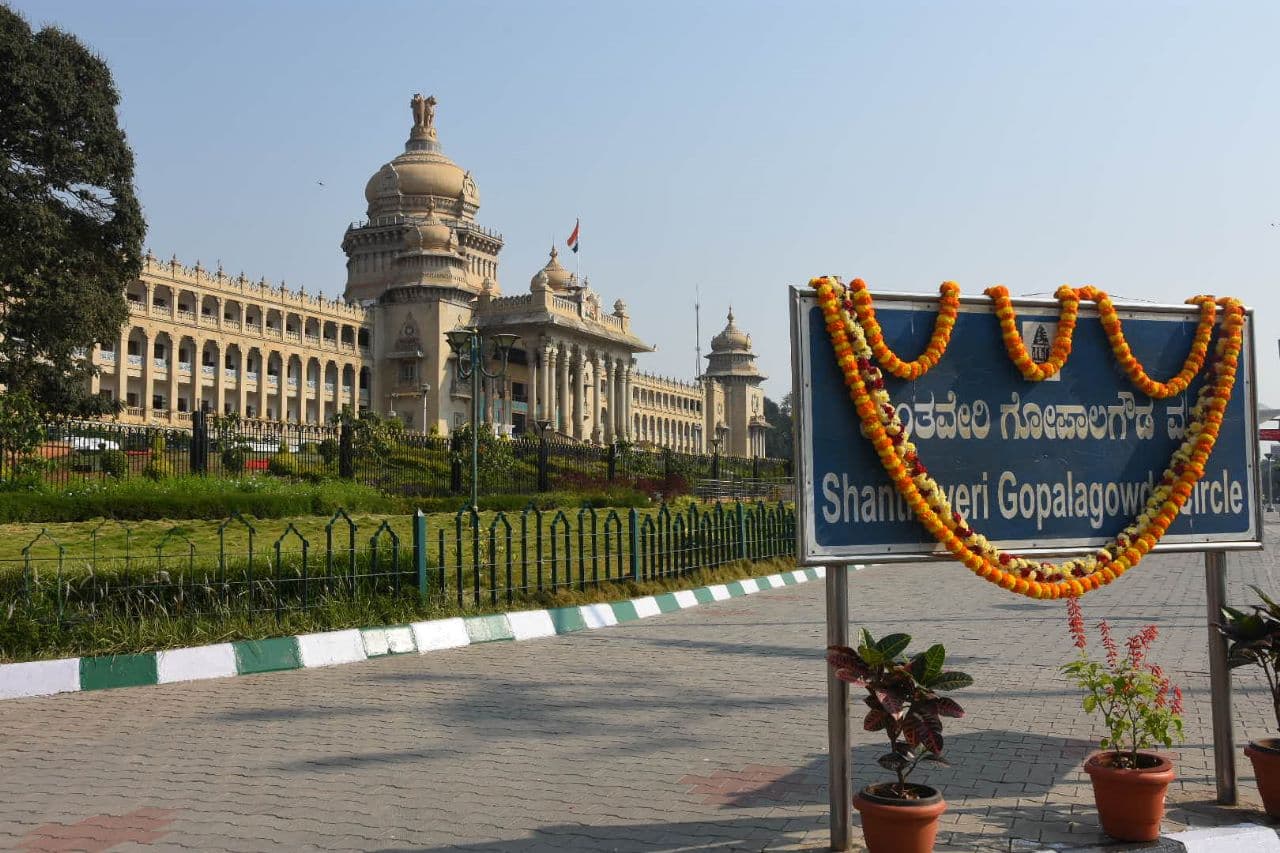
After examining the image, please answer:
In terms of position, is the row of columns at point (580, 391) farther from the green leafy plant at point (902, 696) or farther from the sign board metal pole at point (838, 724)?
the green leafy plant at point (902, 696)

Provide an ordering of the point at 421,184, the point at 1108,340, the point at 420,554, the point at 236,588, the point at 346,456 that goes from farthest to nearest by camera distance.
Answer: the point at 421,184, the point at 346,456, the point at 420,554, the point at 236,588, the point at 1108,340

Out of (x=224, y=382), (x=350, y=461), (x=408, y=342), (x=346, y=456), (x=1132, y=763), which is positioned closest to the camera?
(x=1132, y=763)

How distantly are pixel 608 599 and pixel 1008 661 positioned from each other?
3698 millimetres

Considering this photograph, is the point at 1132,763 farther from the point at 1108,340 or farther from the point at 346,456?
the point at 346,456

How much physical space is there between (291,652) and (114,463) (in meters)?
12.4

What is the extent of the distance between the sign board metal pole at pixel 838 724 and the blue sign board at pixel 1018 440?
0.15 m

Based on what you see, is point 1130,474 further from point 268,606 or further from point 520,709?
point 268,606

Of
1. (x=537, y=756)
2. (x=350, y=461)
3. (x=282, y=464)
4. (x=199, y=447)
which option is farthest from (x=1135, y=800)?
(x=282, y=464)

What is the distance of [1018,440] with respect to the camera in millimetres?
4012

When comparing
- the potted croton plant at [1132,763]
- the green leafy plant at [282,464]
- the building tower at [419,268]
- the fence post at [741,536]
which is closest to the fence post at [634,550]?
the fence post at [741,536]

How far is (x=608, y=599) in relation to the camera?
10.1m

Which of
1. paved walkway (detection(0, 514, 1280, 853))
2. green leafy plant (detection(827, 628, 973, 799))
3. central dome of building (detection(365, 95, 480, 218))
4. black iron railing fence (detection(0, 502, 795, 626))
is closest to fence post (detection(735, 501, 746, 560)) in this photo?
black iron railing fence (detection(0, 502, 795, 626))

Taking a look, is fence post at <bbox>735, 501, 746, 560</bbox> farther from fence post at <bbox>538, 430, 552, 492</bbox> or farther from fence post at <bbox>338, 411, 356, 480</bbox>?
fence post at <bbox>538, 430, 552, 492</bbox>

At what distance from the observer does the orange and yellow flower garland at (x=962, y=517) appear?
3.73m
